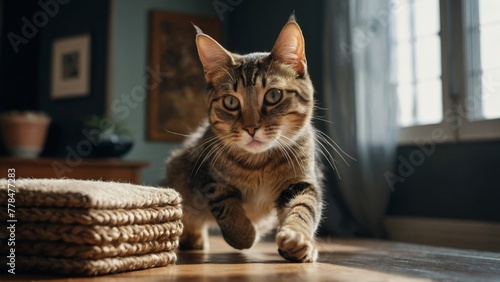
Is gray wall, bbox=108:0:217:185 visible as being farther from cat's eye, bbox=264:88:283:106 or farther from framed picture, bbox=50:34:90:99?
cat's eye, bbox=264:88:283:106

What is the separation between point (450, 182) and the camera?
92.2 inches

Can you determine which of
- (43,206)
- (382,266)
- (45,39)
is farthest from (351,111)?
(45,39)

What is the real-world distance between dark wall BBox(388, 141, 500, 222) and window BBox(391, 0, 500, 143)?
8 cm

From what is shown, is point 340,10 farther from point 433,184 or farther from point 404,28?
point 433,184

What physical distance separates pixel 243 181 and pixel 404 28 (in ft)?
5.66

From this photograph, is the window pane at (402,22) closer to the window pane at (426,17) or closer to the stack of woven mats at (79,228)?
the window pane at (426,17)

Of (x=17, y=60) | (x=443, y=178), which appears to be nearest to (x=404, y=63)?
(x=443, y=178)

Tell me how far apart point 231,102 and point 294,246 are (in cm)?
41

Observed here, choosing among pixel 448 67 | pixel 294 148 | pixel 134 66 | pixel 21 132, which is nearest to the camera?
pixel 294 148

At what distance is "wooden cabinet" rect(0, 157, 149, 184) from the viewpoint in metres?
2.95

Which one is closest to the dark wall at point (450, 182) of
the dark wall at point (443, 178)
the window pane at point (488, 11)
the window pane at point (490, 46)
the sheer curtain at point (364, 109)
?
the dark wall at point (443, 178)

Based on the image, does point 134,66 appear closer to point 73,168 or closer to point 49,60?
point 49,60

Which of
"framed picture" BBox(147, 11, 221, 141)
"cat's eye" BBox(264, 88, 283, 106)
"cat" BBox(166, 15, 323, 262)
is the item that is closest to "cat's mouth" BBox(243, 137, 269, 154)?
"cat" BBox(166, 15, 323, 262)

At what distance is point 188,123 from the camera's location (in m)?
3.86
